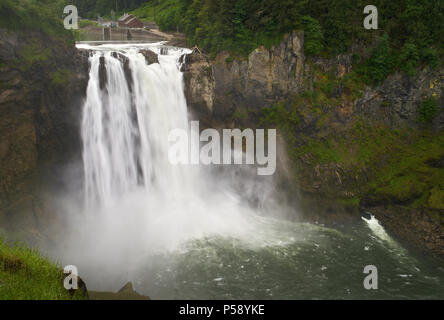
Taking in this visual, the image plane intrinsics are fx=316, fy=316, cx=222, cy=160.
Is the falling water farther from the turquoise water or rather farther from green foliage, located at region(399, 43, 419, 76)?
green foliage, located at region(399, 43, 419, 76)

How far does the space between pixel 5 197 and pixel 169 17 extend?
33445mm

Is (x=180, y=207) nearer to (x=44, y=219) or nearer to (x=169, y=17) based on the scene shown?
(x=44, y=219)

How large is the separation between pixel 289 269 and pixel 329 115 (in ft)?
42.4

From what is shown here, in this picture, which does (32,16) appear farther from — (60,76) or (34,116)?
(34,116)

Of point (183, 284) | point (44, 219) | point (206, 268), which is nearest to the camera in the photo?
point (183, 284)

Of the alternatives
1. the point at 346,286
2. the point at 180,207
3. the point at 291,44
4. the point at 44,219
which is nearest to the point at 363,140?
the point at 291,44

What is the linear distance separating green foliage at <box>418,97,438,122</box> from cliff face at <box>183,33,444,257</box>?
0.33ft

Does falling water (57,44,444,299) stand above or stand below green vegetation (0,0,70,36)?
below

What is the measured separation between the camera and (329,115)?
23547 mm

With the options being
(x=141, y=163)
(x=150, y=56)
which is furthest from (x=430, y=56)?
(x=141, y=163)

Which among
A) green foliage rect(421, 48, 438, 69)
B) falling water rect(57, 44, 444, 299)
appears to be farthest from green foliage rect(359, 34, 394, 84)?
falling water rect(57, 44, 444, 299)

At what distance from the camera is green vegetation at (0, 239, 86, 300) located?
287 inches

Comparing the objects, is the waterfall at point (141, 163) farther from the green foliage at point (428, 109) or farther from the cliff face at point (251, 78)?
the green foliage at point (428, 109)
